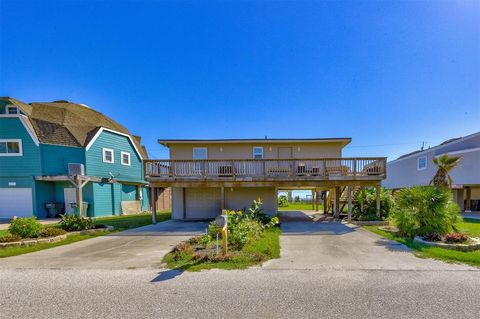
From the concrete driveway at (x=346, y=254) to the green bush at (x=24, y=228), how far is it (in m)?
7.97

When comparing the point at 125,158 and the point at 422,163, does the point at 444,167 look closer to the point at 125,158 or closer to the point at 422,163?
the point at 422,163

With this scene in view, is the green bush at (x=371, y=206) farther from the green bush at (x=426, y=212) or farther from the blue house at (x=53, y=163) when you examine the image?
the blue house at (x=53, y=163)

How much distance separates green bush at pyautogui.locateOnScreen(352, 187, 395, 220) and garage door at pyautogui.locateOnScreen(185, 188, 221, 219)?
26.0 ft

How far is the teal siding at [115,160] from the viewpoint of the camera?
15680 mm

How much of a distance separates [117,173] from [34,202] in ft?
17.2

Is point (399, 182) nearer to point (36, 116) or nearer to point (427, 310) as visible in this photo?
point (427, 310)

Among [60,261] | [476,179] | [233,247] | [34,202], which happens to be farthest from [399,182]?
[34,202]

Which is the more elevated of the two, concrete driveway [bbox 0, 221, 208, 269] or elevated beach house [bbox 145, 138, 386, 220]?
elevated beach house [bbox 145, 138, 386, 220]

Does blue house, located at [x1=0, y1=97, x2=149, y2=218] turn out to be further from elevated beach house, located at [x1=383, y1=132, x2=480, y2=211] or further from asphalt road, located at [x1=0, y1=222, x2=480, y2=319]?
elevated beach house, located at [x1=383, y1=132, x2=480, y2=211]

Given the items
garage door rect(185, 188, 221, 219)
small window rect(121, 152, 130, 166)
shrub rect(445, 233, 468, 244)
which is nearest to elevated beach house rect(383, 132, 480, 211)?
shrub rect(445, 233, 468, 244)

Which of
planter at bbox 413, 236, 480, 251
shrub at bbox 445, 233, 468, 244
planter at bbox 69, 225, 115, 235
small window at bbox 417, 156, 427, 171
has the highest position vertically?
small window at bbox 417, 156, 427, 171

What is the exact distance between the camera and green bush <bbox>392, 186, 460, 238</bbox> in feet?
22.1

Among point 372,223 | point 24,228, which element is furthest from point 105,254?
point 372,223

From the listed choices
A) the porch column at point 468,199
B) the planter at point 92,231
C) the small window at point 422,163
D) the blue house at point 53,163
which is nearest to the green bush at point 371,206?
the small window at point 422,163
